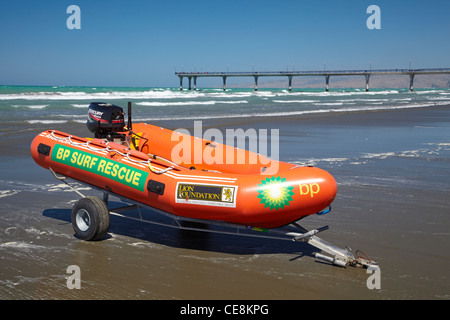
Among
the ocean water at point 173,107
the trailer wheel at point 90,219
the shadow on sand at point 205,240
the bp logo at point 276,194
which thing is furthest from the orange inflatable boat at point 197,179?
the ocean water at point 173,107

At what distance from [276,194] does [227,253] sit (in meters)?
1.00

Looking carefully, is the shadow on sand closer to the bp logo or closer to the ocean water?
the bp logo

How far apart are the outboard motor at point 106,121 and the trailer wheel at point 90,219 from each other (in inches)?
54.5

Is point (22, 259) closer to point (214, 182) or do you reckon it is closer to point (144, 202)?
point (144, 202)

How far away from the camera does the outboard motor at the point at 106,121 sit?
704 cm

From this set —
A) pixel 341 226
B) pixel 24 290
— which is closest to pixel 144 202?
pixel 24 290

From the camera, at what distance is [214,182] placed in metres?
5.36

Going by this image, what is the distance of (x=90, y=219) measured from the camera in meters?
5.88

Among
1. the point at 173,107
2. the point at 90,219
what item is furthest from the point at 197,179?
the point at 173,107

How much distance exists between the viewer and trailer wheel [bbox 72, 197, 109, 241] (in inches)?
230

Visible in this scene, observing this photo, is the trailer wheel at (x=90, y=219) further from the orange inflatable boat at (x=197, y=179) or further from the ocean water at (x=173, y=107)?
the ocean water at (x=173, y=107)


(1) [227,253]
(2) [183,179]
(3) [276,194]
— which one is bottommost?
(1) [227,253]

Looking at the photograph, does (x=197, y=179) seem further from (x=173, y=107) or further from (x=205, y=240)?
(x=173, y=107)

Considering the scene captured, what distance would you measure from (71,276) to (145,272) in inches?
28.6
